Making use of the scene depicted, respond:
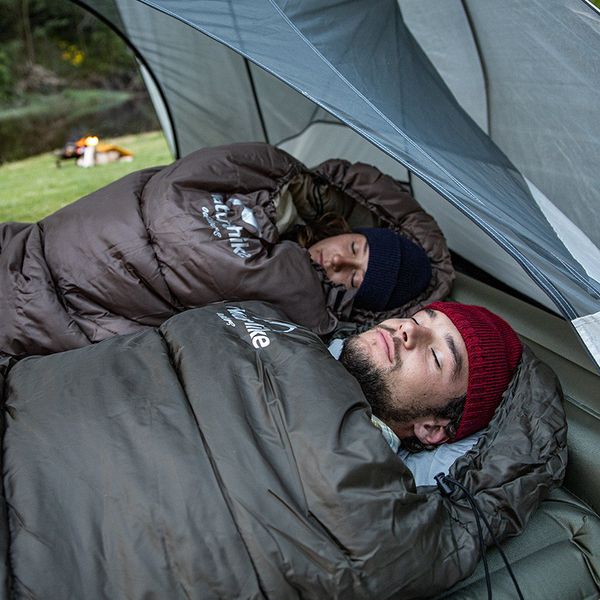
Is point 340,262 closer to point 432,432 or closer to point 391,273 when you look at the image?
point 391,273

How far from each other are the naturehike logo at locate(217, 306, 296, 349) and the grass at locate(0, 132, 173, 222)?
2.68 metres

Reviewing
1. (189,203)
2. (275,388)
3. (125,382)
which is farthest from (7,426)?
(189,203)

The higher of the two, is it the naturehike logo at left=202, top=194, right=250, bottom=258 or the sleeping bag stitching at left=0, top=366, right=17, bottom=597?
the naturehike logo at left=202, top=194, right=250, bottom=258

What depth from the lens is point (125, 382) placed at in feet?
4.92

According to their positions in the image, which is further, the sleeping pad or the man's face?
the man's face

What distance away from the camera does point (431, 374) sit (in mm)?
1800

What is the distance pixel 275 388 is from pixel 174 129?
2304 millimetres

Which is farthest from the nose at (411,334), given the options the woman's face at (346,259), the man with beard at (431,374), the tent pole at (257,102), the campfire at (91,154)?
the campfire at (91,154)

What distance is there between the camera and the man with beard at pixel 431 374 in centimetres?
179

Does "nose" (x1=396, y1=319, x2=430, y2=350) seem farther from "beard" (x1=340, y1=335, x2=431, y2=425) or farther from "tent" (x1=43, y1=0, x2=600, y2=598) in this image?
"tent" (x1=43, y1=0, x2=600, y2=598)

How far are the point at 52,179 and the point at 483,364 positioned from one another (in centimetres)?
401

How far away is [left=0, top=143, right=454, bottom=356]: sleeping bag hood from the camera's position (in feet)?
6.34

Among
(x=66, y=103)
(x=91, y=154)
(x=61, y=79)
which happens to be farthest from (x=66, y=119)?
(x=91, y=154)

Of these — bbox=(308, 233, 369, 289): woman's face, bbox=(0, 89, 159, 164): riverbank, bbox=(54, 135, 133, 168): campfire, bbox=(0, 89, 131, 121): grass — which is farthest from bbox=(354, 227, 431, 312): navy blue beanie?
bbox=(0, 89, 131, 121): grass
